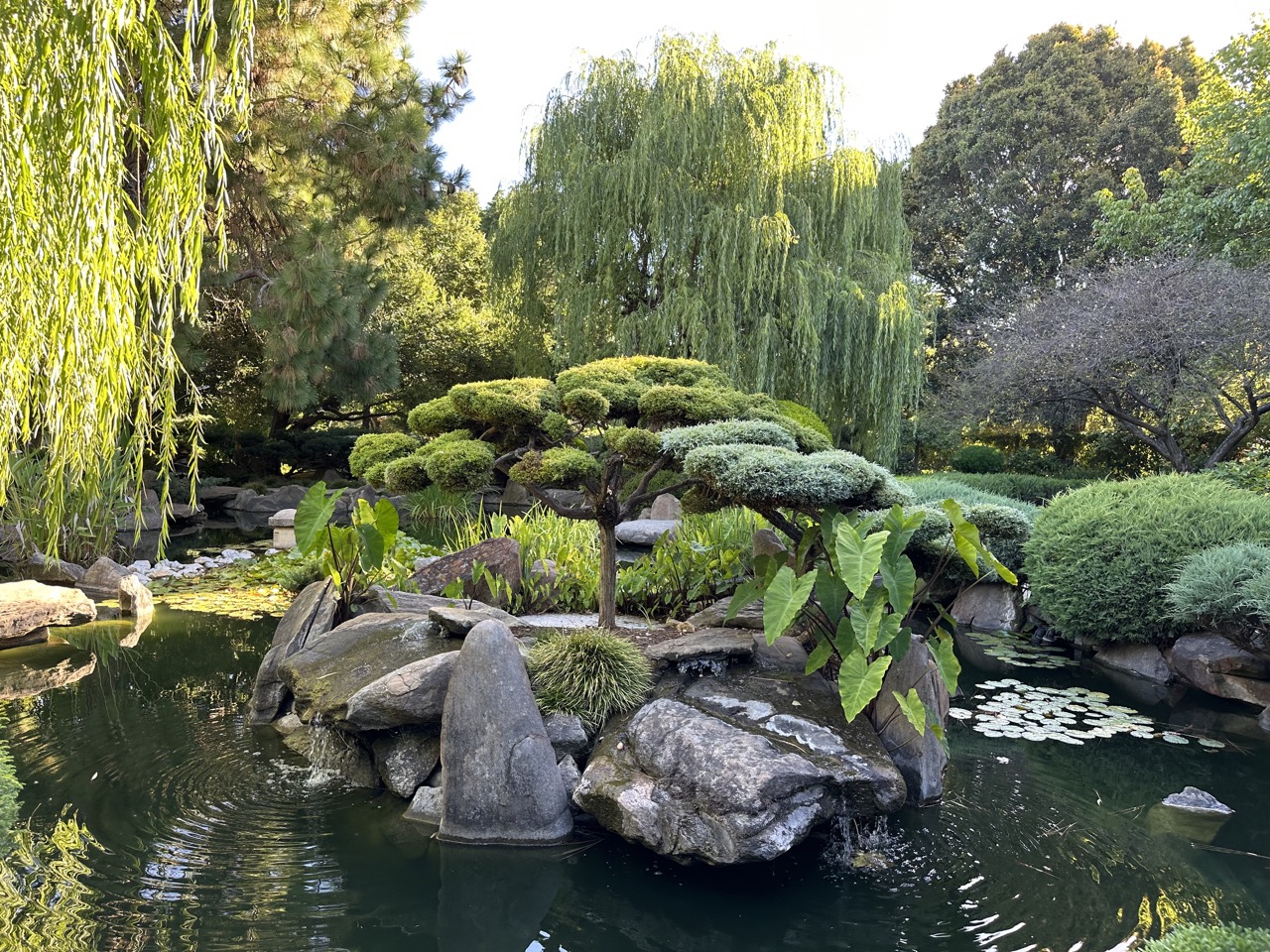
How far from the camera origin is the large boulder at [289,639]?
4.97 m

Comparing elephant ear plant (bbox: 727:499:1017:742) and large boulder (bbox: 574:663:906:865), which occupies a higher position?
elephant ear plant (bbox: 727:499:1017:742)

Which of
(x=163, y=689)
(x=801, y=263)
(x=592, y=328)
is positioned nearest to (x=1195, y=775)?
(x=163, y=689)

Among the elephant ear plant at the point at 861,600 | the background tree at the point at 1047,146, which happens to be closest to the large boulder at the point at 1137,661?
the elephant ear plant at the point at 861,600

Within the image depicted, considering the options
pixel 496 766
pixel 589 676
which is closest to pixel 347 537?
pixel 589 676

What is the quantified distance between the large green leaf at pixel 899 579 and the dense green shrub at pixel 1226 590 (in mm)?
2969

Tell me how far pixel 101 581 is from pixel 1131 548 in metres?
8.84

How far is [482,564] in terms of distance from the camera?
246 inches

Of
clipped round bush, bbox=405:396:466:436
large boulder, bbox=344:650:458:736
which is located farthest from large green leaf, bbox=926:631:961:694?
clipped round bush, bbox=405:396:466:436

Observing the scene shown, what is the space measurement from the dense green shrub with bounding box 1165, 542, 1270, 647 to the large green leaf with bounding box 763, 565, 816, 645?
346cm

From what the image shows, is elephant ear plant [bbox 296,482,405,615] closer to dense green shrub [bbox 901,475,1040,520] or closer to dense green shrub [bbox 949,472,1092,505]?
dense green shrub [bbox 901,475,1040,520]

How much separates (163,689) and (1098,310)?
1162 centimetres

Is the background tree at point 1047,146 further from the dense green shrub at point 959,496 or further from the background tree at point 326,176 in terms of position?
the background tree at point 326,176

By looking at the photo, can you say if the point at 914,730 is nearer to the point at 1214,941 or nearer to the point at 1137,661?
the point at 1214,941

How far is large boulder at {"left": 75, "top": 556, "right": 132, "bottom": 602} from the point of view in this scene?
313 inches
